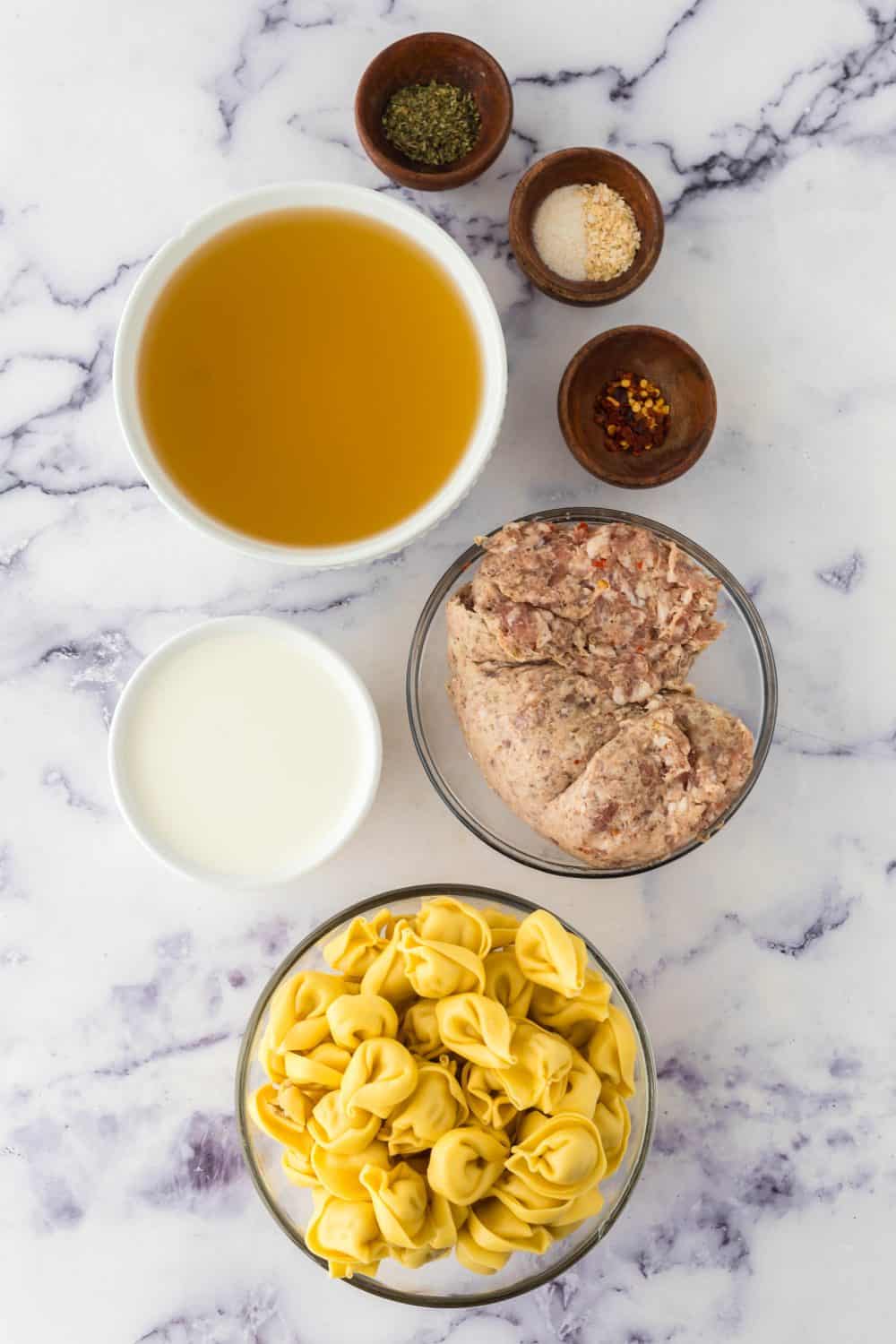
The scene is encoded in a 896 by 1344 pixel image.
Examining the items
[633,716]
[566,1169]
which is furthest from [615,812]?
[566,1169]

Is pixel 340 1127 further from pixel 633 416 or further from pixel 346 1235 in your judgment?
pixel 633 416

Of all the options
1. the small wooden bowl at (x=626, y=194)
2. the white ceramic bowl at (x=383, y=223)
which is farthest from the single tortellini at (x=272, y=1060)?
the small wooden bowl at (x=626, y=194)

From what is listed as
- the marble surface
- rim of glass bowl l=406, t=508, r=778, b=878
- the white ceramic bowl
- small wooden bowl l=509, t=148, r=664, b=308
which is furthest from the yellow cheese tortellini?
small wooden bowl l=509, t=148, r=664, b=308

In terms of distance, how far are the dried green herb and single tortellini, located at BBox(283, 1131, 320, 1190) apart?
1.34m

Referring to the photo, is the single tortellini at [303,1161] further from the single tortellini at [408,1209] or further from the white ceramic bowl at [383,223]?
the white ceramic bowl at [383,223]

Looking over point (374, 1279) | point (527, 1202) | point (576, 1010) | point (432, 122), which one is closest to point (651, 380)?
point (432, 122)

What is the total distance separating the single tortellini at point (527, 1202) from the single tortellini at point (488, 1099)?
64mm

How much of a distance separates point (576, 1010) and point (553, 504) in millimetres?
755

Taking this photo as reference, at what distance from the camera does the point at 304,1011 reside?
1438mm

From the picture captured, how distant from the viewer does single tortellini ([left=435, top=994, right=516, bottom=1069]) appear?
51.9 inches

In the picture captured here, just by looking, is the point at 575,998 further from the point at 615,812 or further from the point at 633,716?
the point at 633,716

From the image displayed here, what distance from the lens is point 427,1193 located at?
4.43ft

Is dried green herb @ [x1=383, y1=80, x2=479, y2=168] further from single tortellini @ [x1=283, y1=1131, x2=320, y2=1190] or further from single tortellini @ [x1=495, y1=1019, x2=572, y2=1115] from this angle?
single tortellini @ [x1=283, y1=1131, x2=320, y2=1190]

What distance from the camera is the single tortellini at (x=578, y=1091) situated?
1.35 metres
